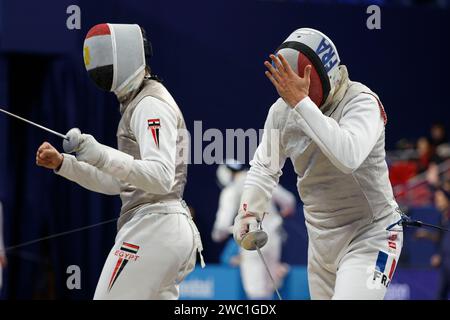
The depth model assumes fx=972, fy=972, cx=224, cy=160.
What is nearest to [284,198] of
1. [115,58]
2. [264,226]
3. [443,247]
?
[264,226]

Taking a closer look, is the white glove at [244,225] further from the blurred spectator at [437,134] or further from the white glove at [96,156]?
the blurred spectator at [437,134]

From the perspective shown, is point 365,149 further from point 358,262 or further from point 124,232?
point 124,232

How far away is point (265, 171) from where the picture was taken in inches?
160

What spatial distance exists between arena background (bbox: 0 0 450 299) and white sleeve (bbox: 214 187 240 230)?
2.5 inches

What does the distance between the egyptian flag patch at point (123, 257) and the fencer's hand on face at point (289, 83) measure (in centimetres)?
83

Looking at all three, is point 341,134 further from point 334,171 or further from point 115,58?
point 115,58

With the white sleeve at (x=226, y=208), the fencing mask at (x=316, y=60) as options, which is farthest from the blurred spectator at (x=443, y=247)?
the fencing mask at (x=316, y=60)

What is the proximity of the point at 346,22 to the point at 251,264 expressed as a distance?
12.4ft

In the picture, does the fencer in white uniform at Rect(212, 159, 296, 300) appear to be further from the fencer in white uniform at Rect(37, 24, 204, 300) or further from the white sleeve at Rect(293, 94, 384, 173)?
the white sleeve at Rect(293, 94, 384, 173)

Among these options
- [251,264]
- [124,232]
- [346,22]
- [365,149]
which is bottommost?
[251,264]

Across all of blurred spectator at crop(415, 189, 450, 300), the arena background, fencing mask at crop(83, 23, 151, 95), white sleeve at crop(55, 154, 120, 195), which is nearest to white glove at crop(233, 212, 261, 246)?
white sleeve at crop(55, 154, 120, 195)

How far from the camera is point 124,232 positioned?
3828mm
